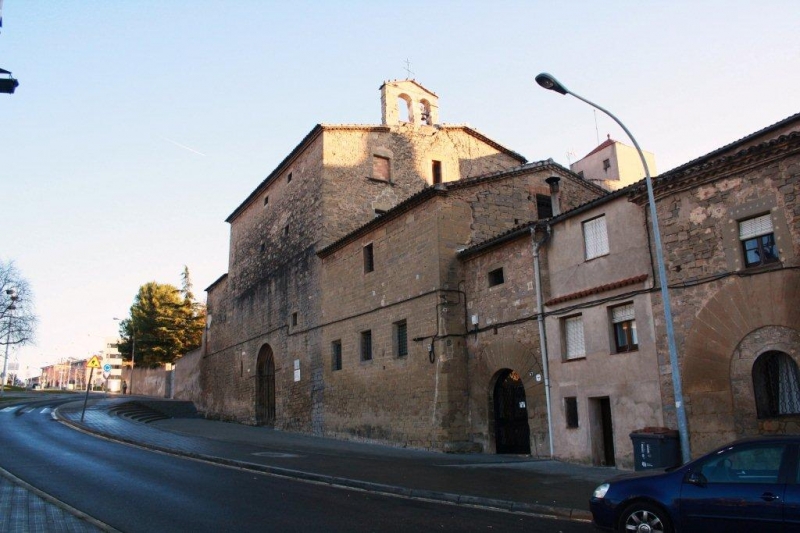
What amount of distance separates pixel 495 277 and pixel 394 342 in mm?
4293

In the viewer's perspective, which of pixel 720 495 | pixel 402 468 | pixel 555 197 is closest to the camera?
pixel 720 495

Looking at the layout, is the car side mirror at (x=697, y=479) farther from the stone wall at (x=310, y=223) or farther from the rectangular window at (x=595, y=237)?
the stone wall at (x=310, y=223)

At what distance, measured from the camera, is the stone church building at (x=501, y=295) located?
1130cm

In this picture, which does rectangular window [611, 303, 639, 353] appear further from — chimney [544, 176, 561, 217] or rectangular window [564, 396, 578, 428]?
chimney [544, 176, 561, 217]

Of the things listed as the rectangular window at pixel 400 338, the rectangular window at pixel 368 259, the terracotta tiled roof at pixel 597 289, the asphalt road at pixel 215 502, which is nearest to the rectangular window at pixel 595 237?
the terracotta tiled roof at pixel 597 289

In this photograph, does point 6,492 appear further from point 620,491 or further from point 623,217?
point 623,217

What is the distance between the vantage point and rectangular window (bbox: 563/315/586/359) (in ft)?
48.0

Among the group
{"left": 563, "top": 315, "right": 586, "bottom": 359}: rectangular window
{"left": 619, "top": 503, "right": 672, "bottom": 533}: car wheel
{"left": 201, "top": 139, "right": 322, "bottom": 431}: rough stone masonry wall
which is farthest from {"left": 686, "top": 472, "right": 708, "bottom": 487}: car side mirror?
{"left": 201, "top": 139, "right": 322, "bottom": 431}: rough stone masonry wall

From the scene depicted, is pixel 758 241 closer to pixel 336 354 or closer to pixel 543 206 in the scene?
pixel 543 206

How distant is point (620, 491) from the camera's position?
6.97 metres

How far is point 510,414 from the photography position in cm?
1688

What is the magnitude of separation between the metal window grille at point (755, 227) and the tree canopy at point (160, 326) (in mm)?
48481

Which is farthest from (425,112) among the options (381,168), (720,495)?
(720,495)

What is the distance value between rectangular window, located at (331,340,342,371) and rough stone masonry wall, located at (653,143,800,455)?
12934 mm
